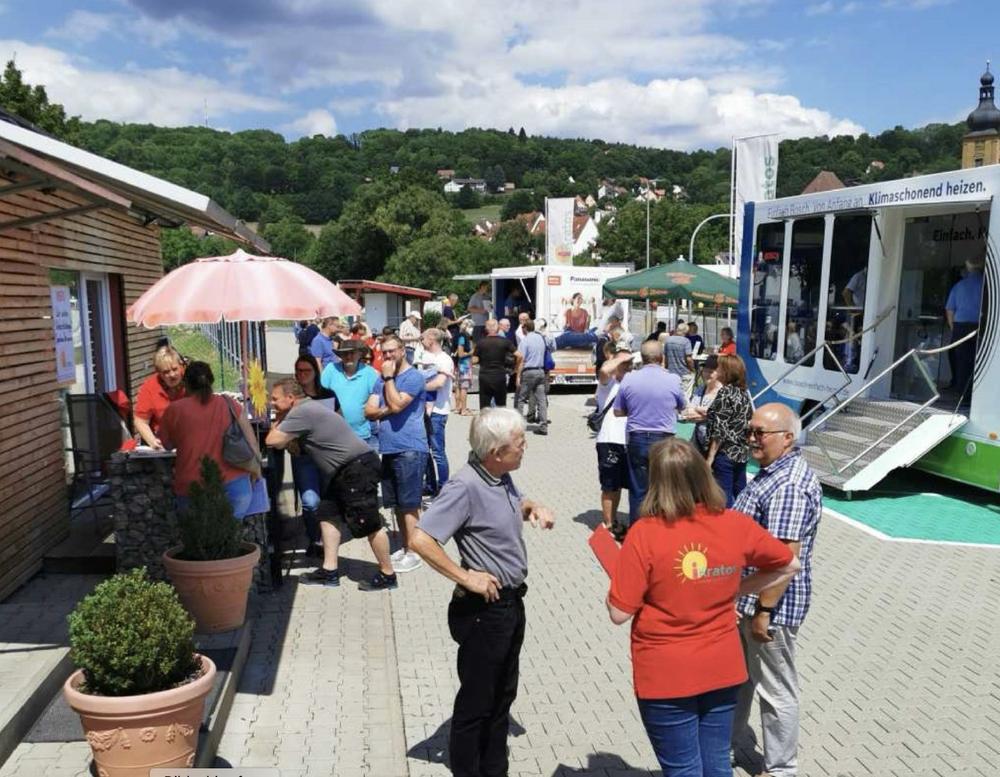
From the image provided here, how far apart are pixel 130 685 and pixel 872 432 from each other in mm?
8751

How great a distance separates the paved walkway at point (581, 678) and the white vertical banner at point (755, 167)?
12963mm

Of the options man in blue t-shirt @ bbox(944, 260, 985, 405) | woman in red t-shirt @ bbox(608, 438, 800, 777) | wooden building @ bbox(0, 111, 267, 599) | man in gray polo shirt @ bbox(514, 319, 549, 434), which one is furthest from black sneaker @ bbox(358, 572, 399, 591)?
man in gray polo shirt @ bbox(514, 319, 549, 434)

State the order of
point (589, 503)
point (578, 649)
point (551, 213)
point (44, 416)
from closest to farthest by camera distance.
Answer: point (578, 649) < point (44, 416) < point (589, 503) < point (551, 213)

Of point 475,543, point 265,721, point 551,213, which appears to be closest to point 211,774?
point 475,543

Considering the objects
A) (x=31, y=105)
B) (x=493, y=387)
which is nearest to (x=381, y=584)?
(x=493, y=387)

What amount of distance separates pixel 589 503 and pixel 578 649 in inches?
160

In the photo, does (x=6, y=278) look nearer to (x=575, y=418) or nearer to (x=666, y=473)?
(x=666, y=473)

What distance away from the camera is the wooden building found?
175 inches

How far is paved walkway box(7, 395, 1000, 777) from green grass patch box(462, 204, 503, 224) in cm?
12520

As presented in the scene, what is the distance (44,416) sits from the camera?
273 inches

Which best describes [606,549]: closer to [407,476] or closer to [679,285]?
[407,476]

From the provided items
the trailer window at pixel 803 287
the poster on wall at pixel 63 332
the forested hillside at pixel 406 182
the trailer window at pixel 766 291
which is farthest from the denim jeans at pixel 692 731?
the forested hillside at pixel 406 182

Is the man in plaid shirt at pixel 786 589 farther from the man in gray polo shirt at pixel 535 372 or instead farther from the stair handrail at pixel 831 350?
the man in gray polo shirt at pixel 535 372

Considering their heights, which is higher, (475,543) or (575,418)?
(475,543)
